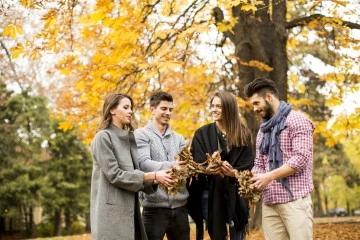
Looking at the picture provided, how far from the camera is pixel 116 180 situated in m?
4.14

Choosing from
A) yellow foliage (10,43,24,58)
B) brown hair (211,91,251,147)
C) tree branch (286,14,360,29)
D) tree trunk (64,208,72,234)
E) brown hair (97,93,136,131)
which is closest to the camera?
brown hair (97,93,136,131)

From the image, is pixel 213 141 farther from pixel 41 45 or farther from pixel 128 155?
pixel 41 45

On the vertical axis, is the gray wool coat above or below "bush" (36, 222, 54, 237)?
above

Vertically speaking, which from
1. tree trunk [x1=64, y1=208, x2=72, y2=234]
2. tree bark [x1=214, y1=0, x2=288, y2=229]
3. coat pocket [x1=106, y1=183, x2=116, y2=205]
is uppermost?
tree bark [x1=214, y1=0, x2=288, y2=229]

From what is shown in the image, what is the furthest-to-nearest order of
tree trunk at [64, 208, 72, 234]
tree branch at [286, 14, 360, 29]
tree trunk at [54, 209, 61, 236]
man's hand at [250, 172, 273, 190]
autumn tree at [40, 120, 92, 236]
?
tree trunk at [64, 208, 72, 234]
tree trunk at [54, 209, 61, 236]
autumn tree at [40, 120, 92, 236]
tree branch at [286, 14, 360, 29]
man's hand at [250, 172, 273, 190]

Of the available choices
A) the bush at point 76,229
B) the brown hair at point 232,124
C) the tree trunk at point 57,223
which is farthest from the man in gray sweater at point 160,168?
the bush at point 76,229

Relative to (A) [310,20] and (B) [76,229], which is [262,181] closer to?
(A) [310,20]

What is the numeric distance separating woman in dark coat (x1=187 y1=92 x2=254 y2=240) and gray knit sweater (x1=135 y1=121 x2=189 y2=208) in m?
0.21

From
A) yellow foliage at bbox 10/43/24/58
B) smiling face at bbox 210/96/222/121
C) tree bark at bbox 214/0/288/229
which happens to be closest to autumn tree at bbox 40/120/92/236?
tree bark at bbox 214/0/288/229

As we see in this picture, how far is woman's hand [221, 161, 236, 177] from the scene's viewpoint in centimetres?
433

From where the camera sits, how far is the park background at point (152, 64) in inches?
304

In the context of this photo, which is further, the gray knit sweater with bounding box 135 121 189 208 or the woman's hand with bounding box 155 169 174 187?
the gray knit sweater with bounding box 135 121 189 208

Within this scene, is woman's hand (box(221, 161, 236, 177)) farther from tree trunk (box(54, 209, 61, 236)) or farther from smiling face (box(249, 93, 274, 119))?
tree trunk (box(54, 209, 61, 236))

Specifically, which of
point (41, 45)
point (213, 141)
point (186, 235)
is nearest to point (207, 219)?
point (186, 235)
